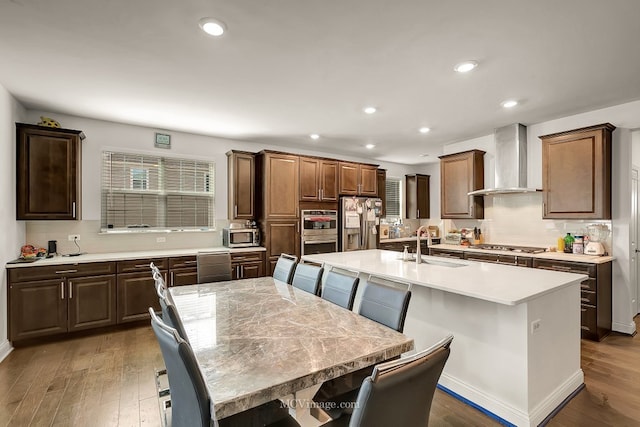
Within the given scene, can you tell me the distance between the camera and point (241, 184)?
192 inches

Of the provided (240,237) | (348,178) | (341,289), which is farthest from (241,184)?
(341,289)

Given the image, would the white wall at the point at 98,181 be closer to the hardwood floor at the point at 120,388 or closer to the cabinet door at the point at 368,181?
the hardwood floor at the point at 120,388

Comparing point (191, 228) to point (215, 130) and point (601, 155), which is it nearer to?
point (215, 130)

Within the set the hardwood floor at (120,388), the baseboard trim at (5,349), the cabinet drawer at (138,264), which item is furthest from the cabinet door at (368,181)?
the baseboard trim at (5,349)

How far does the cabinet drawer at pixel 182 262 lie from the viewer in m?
4.04

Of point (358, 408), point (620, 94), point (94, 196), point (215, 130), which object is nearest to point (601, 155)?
point (620, 94)

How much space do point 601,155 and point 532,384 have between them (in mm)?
Answer: 3023

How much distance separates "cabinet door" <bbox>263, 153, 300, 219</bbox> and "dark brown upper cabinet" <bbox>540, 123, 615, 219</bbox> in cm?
355

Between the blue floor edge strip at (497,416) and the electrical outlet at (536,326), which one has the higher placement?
the electrical outlet at (536,326)

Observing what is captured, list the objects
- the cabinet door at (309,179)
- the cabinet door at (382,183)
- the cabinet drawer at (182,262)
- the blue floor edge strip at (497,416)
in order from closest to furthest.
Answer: the blue floor edge strip at (497,416) → the cabinet drawer at (182,262) → the cabinet door at (309,179) → the cabinet door at (382,183)

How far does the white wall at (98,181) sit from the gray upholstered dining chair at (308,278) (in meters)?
2.56

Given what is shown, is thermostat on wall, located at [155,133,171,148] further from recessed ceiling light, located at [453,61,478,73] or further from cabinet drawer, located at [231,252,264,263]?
recessed ceiling light, located at [453,61,478,73]

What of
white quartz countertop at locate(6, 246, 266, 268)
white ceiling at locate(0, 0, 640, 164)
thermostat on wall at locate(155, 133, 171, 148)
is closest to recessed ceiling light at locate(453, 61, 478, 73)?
white ceiling at locate(0, 0, 640, 164)

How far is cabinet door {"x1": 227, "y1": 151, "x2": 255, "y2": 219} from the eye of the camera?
15.8 feet
